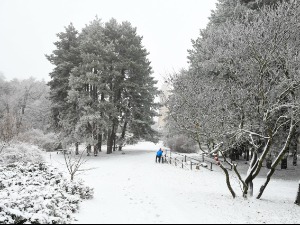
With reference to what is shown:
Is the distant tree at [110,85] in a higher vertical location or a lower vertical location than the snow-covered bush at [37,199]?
higher

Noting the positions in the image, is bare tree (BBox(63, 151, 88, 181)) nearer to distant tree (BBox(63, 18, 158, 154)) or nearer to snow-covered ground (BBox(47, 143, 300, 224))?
snow-covered ground (BBox(47, 143, 300, 224))

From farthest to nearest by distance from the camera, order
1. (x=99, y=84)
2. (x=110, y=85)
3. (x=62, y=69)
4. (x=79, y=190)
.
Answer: (x=110, y=85) < (x=62, y=69) < (x=99, y=84) < (x=79, y=190)

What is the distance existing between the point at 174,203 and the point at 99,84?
→ 17.7 metres

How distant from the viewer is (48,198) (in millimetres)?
8414

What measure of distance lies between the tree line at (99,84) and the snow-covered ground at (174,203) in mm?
10490

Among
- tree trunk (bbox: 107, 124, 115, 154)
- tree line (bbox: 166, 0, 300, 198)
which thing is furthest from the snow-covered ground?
tree trunk (bbox: 107, 124, 115, 154)

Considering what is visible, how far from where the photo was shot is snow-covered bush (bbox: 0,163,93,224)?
6602 mm

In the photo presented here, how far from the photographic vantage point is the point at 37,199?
7.95m

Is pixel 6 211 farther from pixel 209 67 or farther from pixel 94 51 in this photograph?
pixel 94 51

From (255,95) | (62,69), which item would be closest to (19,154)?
(62,69)

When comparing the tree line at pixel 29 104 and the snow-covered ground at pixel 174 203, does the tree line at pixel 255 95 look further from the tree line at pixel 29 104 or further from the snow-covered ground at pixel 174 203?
the tree line at pixel 29 104

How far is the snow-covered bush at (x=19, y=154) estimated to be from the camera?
15.6 metres

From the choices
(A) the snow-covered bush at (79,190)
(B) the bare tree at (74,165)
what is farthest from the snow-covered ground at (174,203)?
(B) the bare tree at (74,165)

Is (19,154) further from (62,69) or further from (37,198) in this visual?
(62,69)
